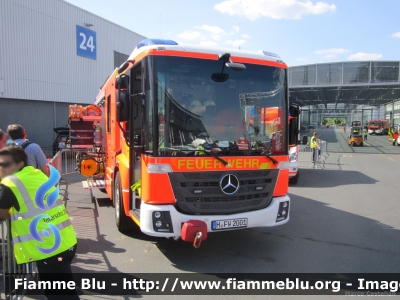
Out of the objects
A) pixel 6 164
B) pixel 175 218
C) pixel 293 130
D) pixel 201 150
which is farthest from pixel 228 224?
pixel 6 164

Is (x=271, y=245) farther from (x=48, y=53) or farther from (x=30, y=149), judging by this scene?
(x=48, y=53)

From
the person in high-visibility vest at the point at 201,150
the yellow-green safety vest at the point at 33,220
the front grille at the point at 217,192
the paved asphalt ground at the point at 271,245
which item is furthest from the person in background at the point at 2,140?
the person in high-visibility vest at the point at 201,150

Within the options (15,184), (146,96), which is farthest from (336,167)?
(15,184)

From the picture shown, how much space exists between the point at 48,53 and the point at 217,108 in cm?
2008

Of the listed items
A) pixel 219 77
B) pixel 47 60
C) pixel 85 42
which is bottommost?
pixel 219 77

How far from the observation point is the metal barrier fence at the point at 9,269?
349 centimetres

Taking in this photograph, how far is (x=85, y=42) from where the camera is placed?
23.8 meters

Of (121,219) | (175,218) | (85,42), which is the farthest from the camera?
(85,42)

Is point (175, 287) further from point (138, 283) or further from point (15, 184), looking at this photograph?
point (15, 184)

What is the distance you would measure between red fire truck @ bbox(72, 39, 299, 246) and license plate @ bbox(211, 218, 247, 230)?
0.01m

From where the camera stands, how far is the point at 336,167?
1667cm

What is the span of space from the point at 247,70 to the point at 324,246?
3.19 metres

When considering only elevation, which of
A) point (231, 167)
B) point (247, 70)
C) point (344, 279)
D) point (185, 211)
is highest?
point (247, 70)

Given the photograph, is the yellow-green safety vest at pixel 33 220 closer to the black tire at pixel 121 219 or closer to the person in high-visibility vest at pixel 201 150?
the person in high-visibility vest at pixel 201 150
